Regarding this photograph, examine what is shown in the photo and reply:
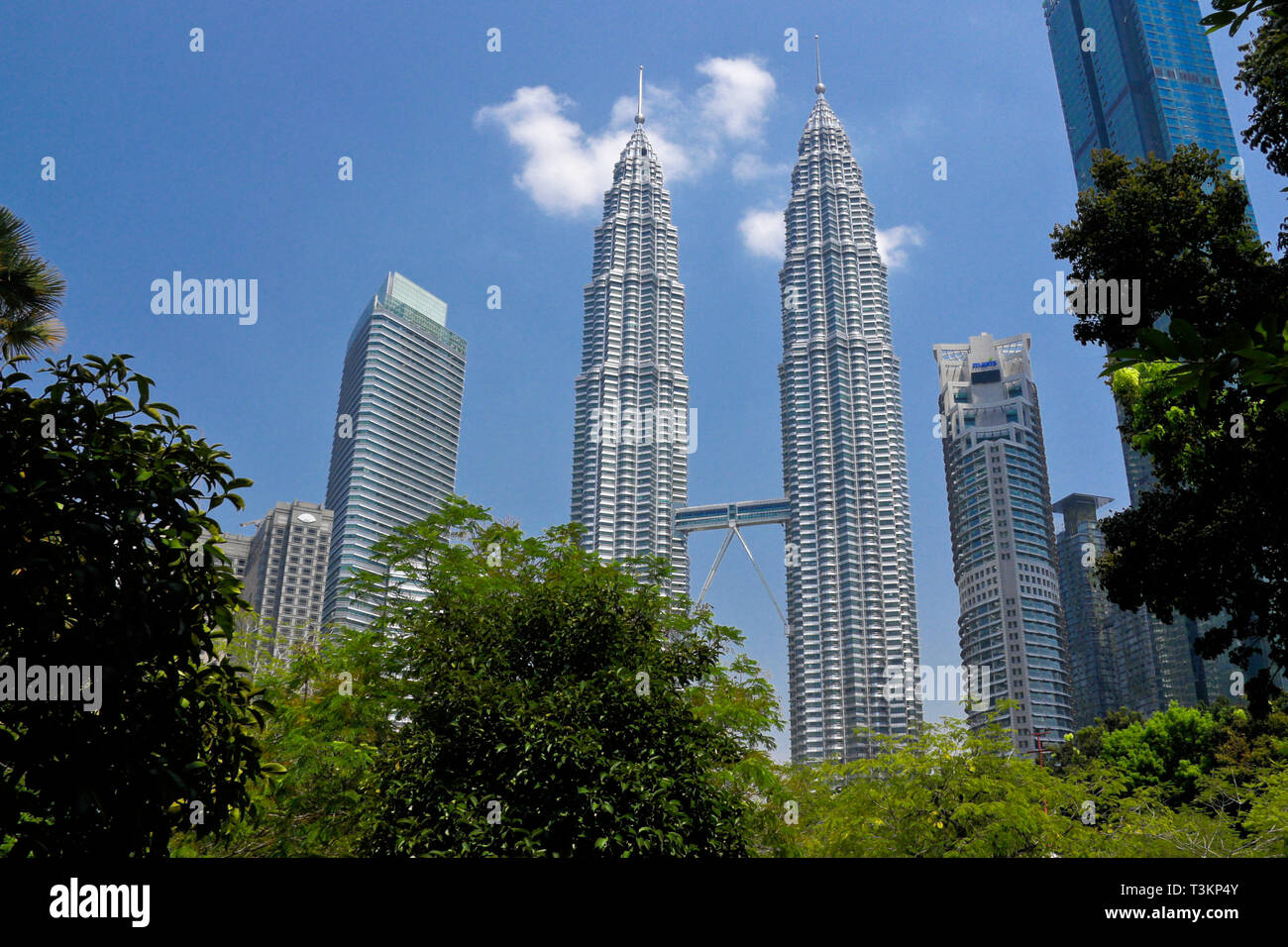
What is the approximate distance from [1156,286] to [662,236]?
152 m

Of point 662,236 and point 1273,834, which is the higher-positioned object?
point 662,236

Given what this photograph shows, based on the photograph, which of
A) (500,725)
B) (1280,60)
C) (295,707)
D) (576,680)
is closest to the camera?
(500,725)

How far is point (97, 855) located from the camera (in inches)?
250

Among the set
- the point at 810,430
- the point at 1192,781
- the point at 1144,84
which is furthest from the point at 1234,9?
the point at 1144,84

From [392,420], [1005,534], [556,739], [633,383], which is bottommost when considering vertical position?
[556,739]

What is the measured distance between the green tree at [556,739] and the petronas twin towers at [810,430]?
12069cm

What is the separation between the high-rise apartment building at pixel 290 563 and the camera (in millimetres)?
135125

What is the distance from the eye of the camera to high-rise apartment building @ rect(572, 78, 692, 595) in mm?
144625

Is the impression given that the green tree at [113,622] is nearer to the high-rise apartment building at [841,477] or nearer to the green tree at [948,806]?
the green tree at [948,806]

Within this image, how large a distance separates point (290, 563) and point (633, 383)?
204 feet

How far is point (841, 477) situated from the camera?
14025 cm

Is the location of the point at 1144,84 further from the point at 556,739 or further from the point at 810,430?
the point at 556,739
